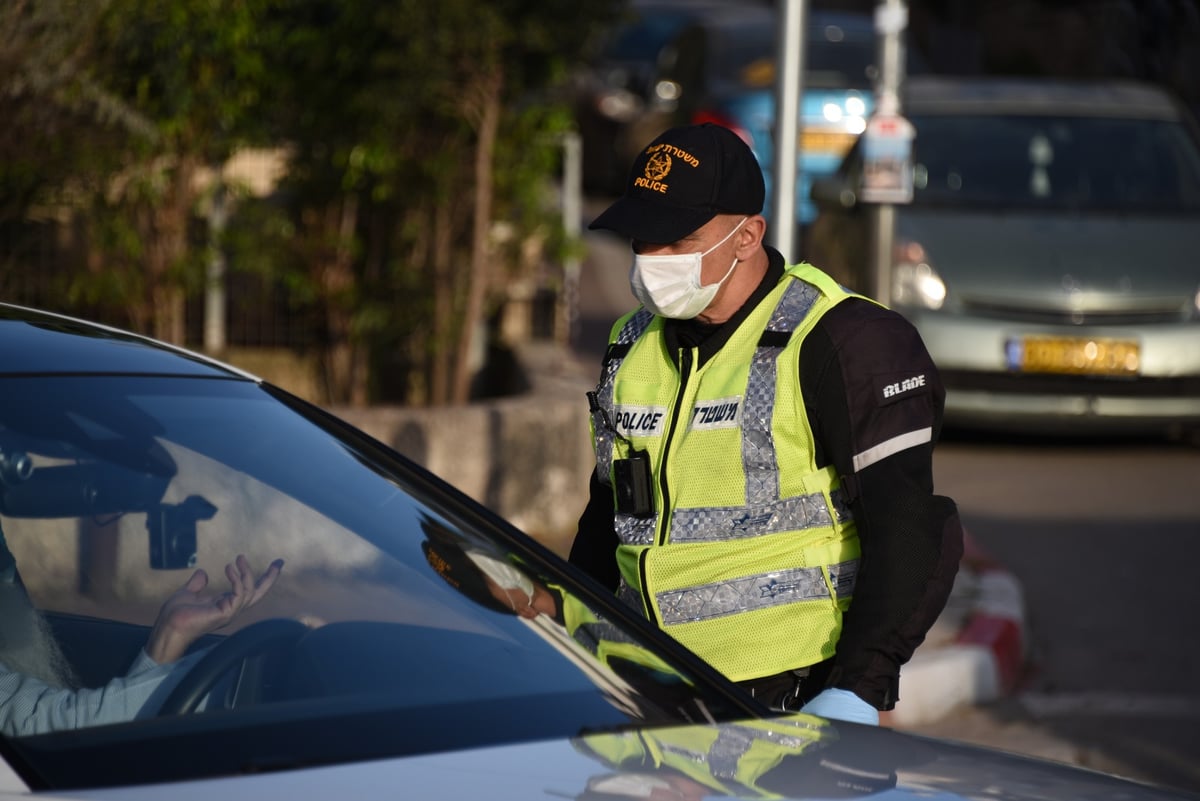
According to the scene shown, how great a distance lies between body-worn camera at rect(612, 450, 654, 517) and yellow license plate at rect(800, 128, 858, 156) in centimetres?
1052

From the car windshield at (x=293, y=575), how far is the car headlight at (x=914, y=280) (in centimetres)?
584

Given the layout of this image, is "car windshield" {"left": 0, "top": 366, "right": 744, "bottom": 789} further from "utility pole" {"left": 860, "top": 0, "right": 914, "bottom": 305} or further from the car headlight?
the car headlight

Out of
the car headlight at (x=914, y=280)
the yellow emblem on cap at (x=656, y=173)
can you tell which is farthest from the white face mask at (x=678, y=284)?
the car headlight at (x=914, y=280)

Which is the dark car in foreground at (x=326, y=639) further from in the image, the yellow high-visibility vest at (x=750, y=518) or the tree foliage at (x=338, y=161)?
the tree foliage at (x=338, y=161)

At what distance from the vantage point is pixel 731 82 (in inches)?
539

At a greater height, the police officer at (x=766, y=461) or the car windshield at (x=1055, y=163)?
the car windshield at (x=1055, y=163)

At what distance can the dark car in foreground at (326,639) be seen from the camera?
2.04 metres

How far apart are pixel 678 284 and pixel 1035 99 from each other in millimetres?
7066

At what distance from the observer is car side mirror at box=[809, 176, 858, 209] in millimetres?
9000

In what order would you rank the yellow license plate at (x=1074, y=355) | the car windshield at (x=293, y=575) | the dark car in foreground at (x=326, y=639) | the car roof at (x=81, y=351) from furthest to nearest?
the yellow license plate at (x=1074, y=355) → the car roof at (x=81, y=351) → the car windshield at (x=293, y=575) → the dark car in foreground at (x=326, y=639)

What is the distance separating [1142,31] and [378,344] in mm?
4851

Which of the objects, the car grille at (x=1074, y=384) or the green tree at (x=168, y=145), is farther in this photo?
the car grille at (x=1074, y=384)

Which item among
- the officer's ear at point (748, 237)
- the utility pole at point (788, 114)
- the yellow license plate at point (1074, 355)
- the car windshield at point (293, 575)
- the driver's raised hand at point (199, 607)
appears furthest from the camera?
the yellow license plate at point (1074, 355)

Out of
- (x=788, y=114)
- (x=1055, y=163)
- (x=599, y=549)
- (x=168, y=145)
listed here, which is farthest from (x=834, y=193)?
(x=599, y=549)
